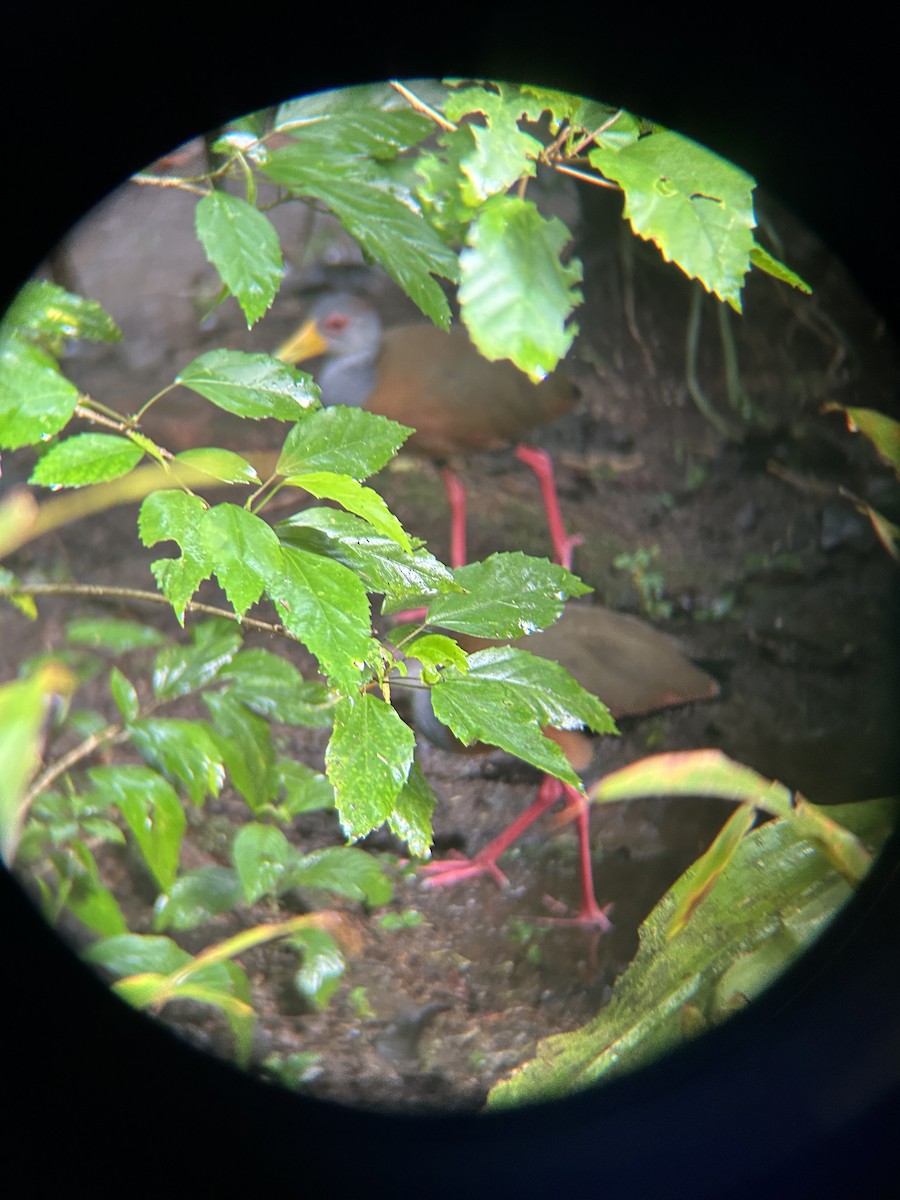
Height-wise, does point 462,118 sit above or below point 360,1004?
above

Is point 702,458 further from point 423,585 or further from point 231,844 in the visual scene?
point 231,844

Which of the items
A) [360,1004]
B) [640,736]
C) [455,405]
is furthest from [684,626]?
[360,1004]

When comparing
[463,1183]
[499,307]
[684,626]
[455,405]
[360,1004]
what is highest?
[499,307]

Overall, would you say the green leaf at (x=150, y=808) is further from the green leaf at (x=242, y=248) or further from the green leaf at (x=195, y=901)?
the green leaf at (x=242, y=248)

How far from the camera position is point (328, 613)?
0.31 metres

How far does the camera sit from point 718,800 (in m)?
0.48

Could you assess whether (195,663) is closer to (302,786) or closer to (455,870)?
(302,786)

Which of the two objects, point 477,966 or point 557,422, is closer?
point 477,966

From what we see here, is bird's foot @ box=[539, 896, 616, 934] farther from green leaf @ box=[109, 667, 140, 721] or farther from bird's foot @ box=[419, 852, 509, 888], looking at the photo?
green leaf @ box=[109, 667, 140, 721]

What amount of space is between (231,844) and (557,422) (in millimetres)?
423

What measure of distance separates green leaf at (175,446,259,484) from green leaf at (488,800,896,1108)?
0.32 m

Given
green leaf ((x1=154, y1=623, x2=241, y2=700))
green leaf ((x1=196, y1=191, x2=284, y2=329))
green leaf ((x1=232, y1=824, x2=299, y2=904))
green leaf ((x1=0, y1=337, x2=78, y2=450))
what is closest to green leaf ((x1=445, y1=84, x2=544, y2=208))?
green leaf ((x1=196, y1=191, x2=284, y2=329))

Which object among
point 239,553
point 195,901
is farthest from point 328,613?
point 195,901

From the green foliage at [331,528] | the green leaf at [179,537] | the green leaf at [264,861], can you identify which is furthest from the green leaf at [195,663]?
the green leaf at [179,537]
